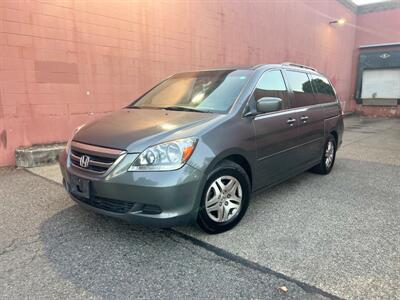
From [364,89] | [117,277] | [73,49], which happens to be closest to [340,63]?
[364,89]

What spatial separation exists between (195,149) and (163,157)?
301 mm

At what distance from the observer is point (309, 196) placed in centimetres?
447

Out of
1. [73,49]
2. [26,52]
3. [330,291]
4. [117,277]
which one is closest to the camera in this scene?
[330,291]

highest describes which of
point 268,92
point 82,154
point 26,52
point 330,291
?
point 26,52

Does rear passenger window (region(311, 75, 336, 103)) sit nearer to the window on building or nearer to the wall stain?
the wall stain

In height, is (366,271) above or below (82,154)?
below

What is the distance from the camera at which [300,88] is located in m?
4.77

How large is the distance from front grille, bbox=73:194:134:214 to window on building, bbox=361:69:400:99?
18157 millimetres

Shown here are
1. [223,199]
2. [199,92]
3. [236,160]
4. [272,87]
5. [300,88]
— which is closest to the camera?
[223,199]

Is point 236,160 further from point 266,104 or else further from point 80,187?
point 80,187

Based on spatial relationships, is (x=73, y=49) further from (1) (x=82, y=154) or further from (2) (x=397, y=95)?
(2) (x=397, y=95)

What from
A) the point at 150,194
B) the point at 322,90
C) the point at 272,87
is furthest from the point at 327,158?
the point at 150,194

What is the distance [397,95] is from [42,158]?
17515 mm

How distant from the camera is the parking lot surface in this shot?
8.16 ft
